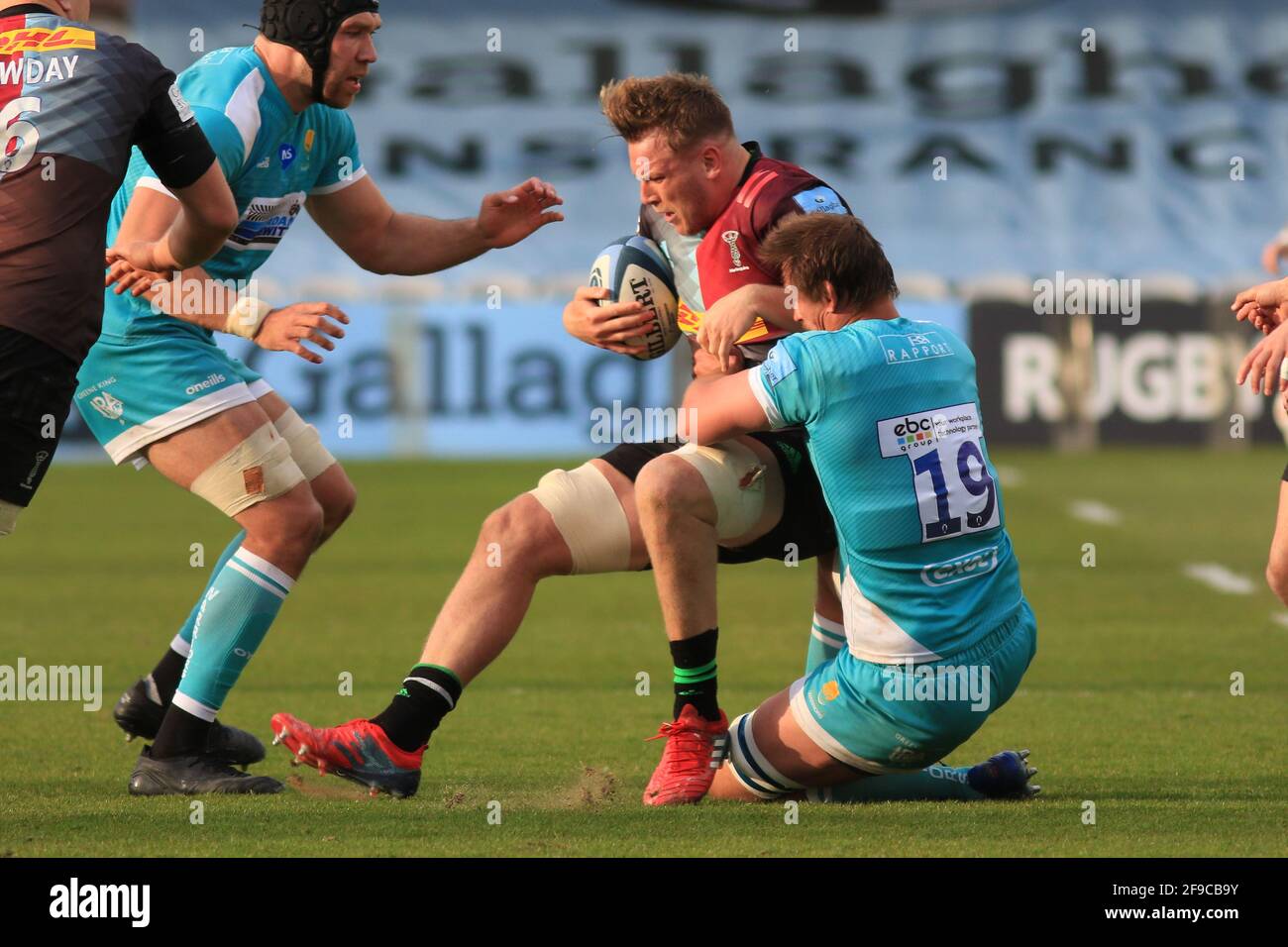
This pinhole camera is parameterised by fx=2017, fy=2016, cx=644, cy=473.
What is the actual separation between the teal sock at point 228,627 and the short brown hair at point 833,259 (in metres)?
1.75

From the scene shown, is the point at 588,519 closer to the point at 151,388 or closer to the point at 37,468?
the point at 151,388

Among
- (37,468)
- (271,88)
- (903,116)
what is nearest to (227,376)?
(271,88)

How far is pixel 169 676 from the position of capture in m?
6.38

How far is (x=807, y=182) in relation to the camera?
5875mm

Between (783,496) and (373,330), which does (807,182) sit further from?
(373,330)

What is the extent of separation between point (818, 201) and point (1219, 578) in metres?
6.33

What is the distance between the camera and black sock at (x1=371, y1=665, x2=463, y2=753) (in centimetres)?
548

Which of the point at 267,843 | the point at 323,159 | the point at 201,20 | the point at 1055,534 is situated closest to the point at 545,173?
the point at 201,20

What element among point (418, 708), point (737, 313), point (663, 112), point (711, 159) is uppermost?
point (663, 112)

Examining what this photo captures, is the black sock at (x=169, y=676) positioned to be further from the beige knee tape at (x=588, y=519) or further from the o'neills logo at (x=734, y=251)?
the o'neills logo at (x=734, y=251)

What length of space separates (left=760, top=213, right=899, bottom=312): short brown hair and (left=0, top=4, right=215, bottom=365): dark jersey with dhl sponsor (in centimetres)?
167

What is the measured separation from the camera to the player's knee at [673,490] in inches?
218
